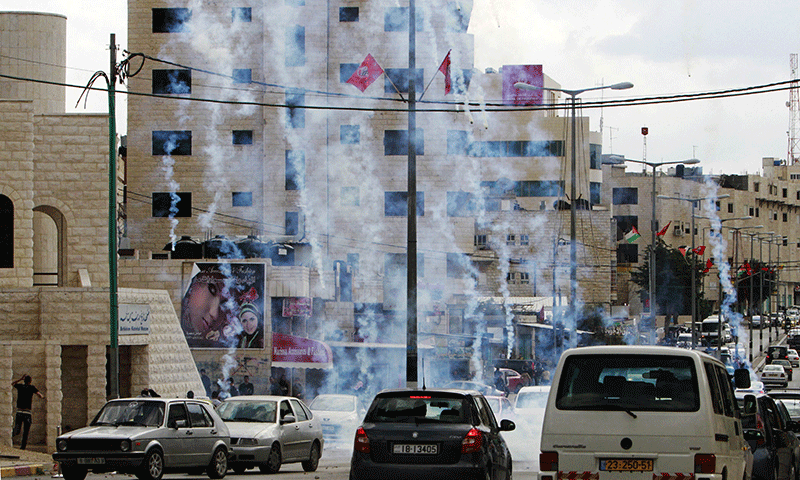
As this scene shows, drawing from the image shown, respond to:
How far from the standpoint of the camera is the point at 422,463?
40.2 ft

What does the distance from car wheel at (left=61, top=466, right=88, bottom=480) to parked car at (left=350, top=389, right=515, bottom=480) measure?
15.7 feet

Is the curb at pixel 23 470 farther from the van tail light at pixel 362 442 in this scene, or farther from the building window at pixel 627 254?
the building window at pixel 627 254

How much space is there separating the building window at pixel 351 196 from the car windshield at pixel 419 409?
137 ft

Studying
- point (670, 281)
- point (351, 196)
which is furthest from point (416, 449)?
point (670, 281)

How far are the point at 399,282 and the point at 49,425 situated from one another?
30005 millimetres

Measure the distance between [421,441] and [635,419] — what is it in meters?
2.99

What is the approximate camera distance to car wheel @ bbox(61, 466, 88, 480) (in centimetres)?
1527

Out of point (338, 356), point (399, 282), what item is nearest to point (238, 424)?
point (338, 356)

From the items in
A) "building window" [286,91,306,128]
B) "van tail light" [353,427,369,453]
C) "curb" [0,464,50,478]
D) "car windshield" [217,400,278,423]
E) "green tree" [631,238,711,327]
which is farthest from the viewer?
"green tree" [631,238,711,327]

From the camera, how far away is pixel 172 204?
179 ft

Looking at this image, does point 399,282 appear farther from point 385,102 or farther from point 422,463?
point 422,463

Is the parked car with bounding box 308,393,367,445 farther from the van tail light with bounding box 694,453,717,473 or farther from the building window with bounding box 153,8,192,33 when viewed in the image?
the building window with bounding box 153,8,192,33

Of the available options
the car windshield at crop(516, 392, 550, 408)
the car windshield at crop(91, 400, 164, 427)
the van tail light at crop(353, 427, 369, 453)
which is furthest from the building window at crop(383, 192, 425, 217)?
the van tail light at crop(353, 427, 369, 453)

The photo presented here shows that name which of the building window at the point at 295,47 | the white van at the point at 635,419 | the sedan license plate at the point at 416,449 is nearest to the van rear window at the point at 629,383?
the white van at the point at 635,419
